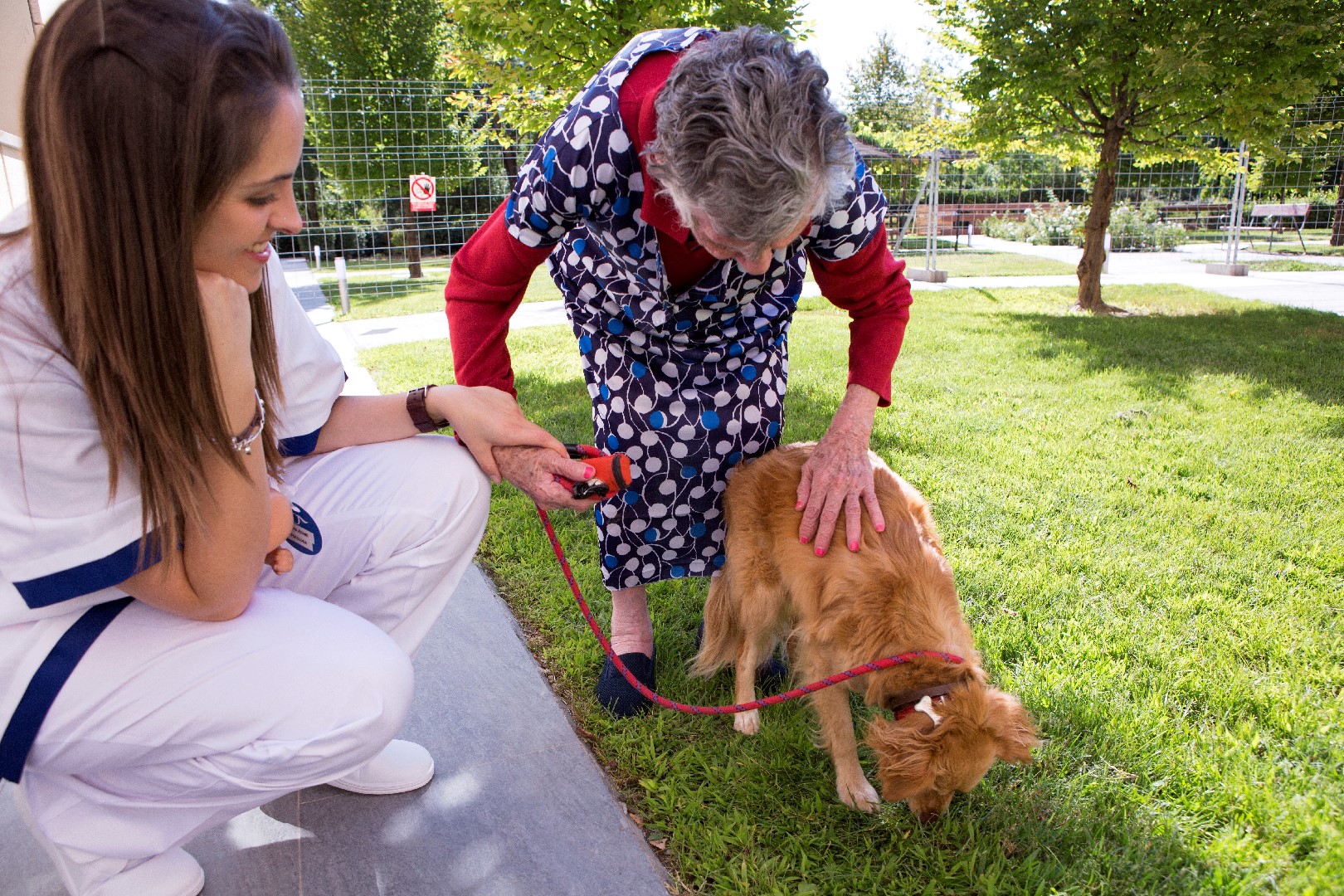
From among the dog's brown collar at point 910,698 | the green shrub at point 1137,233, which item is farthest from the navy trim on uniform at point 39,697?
the green shrub at point 1137,233

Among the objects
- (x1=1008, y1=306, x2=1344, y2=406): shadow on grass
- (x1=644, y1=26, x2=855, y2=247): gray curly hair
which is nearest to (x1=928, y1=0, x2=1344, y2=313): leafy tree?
(x1=1008, y1=306, x2=1344, y2=406): shadow on grass

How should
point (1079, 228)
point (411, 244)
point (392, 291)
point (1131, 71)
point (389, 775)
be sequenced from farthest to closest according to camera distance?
point (1079, 228) → point (411, 244) → point (392, 291) → point (1131, 71) → point (389, 775)

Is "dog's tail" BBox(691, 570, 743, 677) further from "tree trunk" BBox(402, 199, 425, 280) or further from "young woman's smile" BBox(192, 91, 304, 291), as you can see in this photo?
"tree trunk" BBox(402, 199, 425, 280)

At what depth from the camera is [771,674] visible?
9.19 feet

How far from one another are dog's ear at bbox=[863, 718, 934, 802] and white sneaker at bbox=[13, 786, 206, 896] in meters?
1.53

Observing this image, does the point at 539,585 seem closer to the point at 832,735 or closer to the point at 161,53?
the point at 832,735

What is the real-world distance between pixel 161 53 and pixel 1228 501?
429cm

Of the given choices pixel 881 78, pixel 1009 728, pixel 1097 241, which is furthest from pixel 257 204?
pixel 881 78

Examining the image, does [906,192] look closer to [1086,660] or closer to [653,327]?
[1086,660]

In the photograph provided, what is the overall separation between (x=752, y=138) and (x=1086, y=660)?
2.02 metres

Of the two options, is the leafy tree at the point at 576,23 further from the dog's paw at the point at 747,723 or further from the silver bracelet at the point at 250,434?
the silver bracelet at the point at 250,434

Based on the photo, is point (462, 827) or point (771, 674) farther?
point (771, 674)

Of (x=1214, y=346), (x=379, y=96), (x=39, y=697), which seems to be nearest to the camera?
(x=39, y=697)

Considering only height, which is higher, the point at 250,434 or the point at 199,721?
the point at 250,434
